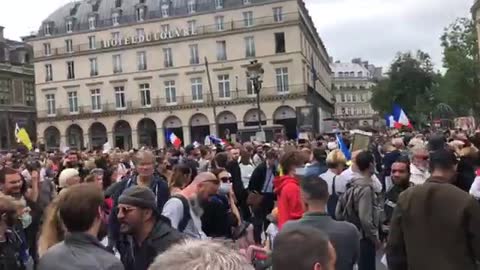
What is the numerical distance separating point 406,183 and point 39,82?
6659cm

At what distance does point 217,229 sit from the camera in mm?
7297

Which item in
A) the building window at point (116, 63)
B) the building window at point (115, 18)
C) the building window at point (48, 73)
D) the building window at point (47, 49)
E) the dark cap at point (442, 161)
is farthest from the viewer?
the building window at point (47, 49)

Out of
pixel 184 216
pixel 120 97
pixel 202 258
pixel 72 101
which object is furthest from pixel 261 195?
pixel 72 101

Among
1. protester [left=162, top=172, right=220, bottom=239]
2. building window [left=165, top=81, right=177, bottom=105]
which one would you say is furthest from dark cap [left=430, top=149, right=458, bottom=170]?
building window [left=165, top=81, right=177, bottom=105]

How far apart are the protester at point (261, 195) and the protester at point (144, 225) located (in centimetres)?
631

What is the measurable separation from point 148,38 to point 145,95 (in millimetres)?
5503

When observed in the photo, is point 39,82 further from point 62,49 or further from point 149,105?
point 149,105

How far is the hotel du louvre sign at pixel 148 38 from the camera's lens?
6400 centimetres

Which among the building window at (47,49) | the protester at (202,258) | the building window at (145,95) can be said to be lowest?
the protester at (202,258)

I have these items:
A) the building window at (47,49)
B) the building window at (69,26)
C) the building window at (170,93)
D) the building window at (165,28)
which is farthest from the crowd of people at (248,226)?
the building window at (47,49)

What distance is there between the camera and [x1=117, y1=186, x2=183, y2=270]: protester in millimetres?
4711

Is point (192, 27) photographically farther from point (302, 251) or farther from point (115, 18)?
point (302, 251)

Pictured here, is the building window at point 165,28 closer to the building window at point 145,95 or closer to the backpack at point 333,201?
the building window at point 145,95

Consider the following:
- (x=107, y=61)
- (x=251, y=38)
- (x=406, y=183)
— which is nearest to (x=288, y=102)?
(x=251, y=38)
